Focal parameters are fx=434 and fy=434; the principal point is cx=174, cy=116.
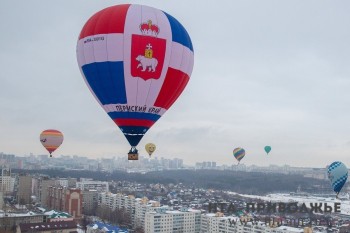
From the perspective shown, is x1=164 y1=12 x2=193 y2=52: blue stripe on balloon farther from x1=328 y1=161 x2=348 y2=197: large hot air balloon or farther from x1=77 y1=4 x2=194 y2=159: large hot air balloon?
x1=328 y1=161 x2=348 y2=197: large hot air balloon

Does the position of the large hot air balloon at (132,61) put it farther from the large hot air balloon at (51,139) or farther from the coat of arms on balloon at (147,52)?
the large hot air balloon at (51,139)

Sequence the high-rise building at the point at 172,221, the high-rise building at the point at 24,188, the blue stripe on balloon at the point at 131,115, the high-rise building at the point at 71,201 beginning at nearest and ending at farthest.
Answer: the blue stripe on balloon at the point at 131,115
the high-rise building at the point at 172,221
the high-rise building at the point at 71,201
the high-rise building at the point at 24,188

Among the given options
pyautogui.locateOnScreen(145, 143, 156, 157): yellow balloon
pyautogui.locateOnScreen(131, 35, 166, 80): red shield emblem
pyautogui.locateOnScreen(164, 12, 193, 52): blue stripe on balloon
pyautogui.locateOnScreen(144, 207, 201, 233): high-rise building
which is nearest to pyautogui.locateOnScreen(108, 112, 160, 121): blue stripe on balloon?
pyautogui.locateOnScreen(131, 35, 166, 80): red shield emblem

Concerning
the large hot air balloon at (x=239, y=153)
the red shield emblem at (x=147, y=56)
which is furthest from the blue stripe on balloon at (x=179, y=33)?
the large hot air balloon at (x=239, y=153)

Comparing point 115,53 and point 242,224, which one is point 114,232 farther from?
point 115,53

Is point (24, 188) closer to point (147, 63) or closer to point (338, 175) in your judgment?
point (338, 175)

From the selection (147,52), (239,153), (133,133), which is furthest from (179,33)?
(239,153)

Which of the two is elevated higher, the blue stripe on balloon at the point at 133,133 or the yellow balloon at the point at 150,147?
the yellow balloon at the point at 150,147
